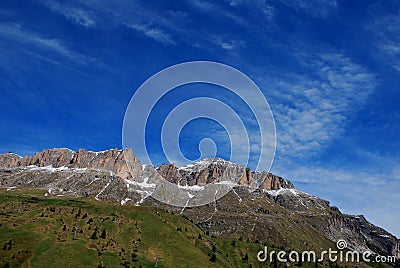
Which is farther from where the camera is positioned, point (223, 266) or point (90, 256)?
point (223, 266)

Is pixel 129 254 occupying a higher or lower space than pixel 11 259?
higher

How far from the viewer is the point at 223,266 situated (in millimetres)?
185000

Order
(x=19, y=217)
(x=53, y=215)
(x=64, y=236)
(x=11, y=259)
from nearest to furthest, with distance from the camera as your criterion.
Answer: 1. (x=11, y=259)
2. (x=64, y=236)
3. (x=19, y=217)
4. (x=53, y=215)

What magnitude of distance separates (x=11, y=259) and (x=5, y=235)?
21.0 metres

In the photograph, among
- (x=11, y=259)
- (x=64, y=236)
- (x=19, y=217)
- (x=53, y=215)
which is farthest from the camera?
(x=53, y=215)

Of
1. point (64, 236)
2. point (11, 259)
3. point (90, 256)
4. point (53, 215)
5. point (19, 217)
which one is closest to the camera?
point (11, 259)

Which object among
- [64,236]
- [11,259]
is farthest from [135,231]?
[11,259]

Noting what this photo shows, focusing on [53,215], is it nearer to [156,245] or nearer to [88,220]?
[88,220]

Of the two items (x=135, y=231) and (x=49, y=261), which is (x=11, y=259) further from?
(x=135, y=231)

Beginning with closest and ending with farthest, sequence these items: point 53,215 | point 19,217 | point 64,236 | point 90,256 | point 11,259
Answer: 1. point 11,259
2. point 90,256
3. point 64,236
4. point 19,217
5. point 53,215

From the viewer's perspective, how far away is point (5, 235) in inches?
5837

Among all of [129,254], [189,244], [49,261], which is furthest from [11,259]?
[189,244]

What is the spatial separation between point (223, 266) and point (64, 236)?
3165 inches

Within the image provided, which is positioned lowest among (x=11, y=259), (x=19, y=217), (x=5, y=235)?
(x=11, y=259)
